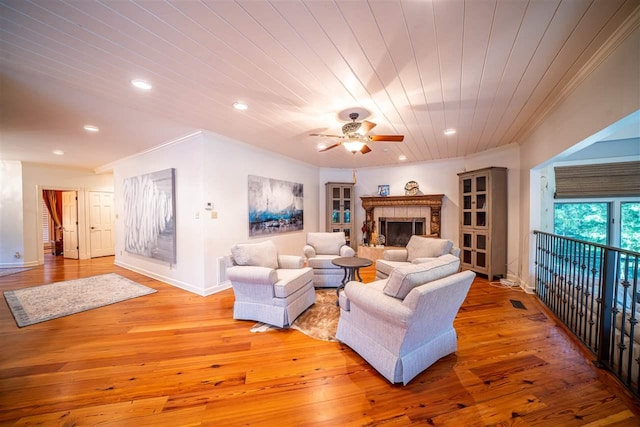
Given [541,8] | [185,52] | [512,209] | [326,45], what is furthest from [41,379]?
[512,209]

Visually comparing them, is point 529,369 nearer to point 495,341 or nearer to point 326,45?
point 495,341

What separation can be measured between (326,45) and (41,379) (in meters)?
3.35

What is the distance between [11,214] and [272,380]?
302 inches

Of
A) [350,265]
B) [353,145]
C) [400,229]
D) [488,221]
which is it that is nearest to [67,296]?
[350,265]

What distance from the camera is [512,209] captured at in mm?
4102

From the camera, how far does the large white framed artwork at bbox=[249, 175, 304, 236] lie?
168 inches

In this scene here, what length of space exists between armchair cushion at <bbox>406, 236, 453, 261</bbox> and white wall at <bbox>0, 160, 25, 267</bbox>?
8555mm

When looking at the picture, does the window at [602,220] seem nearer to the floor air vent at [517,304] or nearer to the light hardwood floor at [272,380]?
the floor air vent at [517,304]

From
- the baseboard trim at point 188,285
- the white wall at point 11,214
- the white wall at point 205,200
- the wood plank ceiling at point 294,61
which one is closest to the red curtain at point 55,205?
the white wall at point 11,214

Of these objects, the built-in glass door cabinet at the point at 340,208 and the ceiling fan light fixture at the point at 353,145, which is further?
the built-in glass door cabinet at the point at 340,208

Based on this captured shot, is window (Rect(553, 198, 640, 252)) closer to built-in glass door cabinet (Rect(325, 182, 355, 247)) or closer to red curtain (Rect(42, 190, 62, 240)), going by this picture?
built-in glass door cabinet (Rect(325, 182, 355, 247))

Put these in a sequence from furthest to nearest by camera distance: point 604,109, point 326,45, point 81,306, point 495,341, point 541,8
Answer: point 81,306, point 495,341, point 604,109, point 326,45, point 541,8

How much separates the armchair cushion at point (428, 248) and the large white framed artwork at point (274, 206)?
2.58 meters

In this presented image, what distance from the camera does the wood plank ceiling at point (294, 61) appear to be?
4.50 ft
